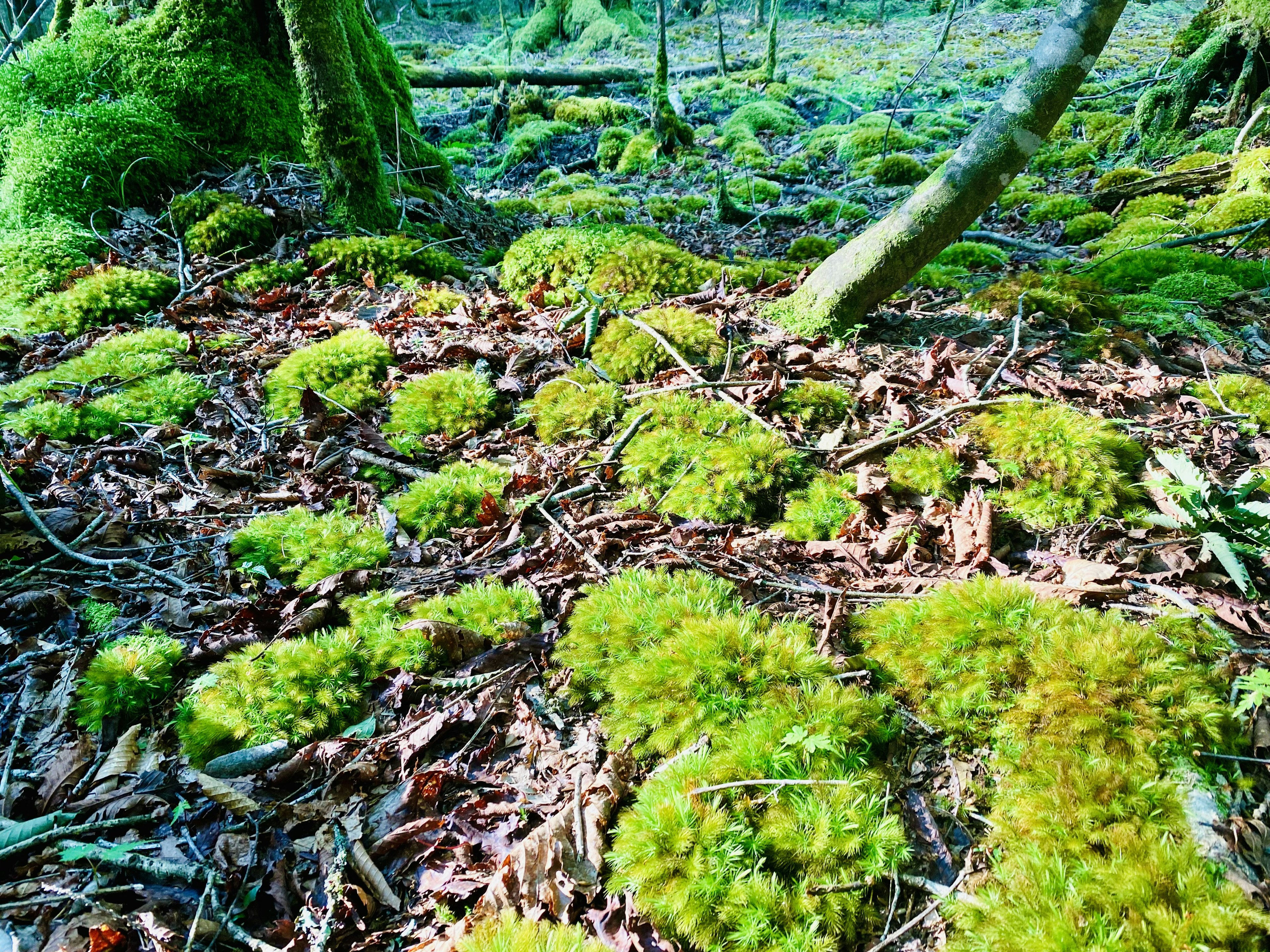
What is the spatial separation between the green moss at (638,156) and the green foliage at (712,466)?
10835 millimetres

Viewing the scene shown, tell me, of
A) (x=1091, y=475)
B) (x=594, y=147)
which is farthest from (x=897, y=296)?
(x=594, y=147)

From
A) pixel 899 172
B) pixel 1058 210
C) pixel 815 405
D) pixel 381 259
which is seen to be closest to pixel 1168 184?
pixel 1058 210

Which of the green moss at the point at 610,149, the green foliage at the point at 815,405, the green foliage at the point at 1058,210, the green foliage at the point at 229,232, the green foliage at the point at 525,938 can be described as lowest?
the green foliage at the point at 525,938

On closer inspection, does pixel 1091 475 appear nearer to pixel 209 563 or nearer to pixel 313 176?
pixel 209 563

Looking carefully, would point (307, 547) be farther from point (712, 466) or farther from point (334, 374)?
point (712, 466)

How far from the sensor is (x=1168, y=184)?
809 cm

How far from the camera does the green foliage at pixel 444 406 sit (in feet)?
14.1

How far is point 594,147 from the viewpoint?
14367 mm

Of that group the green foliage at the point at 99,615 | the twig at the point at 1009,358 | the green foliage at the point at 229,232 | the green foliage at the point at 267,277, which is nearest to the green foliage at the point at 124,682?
the green foliage at the point at 99,615

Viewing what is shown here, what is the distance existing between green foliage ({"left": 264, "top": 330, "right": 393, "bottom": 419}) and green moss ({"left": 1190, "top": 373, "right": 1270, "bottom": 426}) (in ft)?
17.6

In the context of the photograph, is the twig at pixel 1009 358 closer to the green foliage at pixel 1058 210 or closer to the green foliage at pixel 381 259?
the green foliage at pixel 1058 210

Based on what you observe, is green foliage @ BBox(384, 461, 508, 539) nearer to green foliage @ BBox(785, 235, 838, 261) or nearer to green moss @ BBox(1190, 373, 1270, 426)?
green moss @ BBox(1190, 373, 1270, 426)

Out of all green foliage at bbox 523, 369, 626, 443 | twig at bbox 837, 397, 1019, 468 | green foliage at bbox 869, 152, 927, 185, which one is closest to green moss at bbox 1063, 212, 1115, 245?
green foliage at bbox 869, 152, 927, 185

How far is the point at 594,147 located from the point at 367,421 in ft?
40.2
